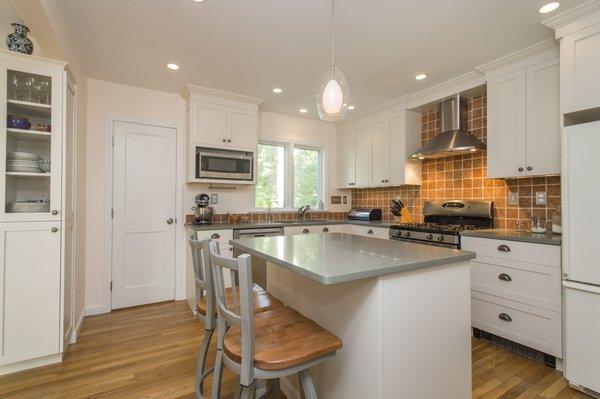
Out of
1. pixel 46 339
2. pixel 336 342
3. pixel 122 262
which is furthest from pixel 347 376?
pixel 122 262

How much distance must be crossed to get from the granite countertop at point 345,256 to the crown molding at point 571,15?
6.08ft

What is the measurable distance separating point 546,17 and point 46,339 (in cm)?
421

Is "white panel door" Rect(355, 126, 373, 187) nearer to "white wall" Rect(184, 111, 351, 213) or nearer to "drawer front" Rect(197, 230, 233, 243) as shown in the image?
"white wall" Rect(184, 111, 351, 213)

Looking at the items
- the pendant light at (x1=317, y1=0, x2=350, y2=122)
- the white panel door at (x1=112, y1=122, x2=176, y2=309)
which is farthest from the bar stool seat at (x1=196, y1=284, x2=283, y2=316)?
the white panel door at (x1=112, y1=122, x2=176, y2=309)

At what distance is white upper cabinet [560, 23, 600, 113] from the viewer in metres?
1.89

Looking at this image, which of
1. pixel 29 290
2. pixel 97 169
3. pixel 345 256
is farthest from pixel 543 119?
pixel 97 169

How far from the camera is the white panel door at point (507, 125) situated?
2.53 m

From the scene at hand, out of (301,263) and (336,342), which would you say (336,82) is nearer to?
(301,263)

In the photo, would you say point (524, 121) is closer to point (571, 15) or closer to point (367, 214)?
point (571, 15)

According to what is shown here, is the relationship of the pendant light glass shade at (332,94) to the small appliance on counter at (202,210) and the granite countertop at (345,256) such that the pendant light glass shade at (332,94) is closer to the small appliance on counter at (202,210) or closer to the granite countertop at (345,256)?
the granite countertop at (345,256)

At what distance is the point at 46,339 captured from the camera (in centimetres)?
205

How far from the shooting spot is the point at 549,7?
6.22 ft

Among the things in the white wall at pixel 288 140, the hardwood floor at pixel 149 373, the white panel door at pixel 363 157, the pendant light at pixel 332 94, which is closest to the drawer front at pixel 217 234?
the white wall at pixel 288 140

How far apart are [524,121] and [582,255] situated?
1.24m
